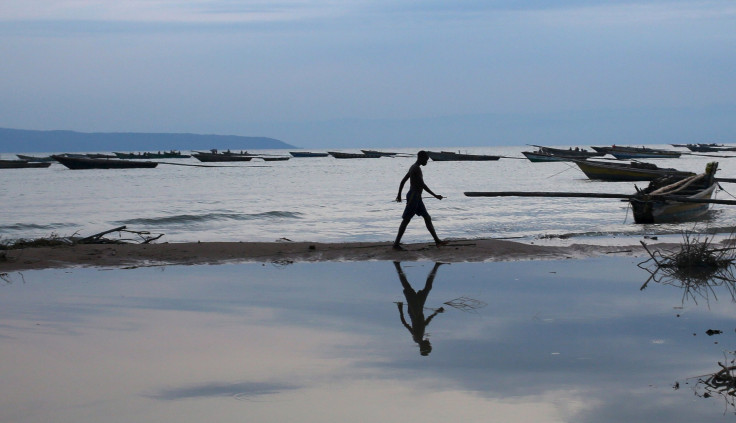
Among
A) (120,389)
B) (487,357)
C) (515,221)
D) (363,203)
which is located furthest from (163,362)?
(363,203)

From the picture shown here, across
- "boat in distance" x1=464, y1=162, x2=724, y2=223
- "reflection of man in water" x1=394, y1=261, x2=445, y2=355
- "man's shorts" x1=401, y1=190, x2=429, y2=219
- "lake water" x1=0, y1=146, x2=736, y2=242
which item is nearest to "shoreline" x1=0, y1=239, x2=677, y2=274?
"man's shorts" x1=401, y1=190, x2=429, y2=219

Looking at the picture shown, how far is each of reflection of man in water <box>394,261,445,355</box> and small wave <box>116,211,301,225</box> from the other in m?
15.0

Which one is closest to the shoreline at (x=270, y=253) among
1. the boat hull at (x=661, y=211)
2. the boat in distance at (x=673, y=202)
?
the boat in distance at (x=673, y=202)

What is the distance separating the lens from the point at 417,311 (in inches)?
336

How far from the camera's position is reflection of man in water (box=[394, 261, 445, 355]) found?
711 centimetres

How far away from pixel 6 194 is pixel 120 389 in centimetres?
4159

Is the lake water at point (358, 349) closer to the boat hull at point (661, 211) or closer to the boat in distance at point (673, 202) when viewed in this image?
the boat in distance at point (673, 202)

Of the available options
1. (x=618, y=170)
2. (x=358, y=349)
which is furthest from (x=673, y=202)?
(x=618, y=170)

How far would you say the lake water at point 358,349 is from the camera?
17.1ft

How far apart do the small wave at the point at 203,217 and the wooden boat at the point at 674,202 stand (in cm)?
1148

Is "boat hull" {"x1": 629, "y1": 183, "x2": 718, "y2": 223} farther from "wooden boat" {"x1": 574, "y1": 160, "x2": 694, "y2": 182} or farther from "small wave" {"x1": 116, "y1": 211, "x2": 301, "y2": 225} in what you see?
"wooden boat" {"x1": 574, "y1": 160, "x2": 694, "y2": 182}

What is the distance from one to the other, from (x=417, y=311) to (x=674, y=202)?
13029 mm

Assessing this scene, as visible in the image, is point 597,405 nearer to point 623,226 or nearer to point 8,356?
point 8,356

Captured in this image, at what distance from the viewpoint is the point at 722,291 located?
31.4 feet
